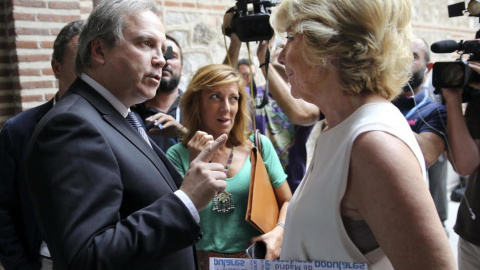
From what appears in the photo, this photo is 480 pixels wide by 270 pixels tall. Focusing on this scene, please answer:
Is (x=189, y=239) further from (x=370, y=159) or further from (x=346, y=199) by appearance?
(x=370, y=159)

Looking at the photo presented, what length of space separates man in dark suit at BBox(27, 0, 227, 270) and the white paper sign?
5.5 inches

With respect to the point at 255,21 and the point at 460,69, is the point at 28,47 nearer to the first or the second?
the point at 255,21

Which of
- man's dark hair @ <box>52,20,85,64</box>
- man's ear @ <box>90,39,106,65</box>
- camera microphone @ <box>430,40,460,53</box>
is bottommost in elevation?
camera microphone @ <box>430,40,460,53</box>

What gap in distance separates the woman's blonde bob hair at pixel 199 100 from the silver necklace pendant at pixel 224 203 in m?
0.36

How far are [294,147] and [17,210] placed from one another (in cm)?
161

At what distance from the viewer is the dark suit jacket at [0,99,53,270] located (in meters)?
2.26

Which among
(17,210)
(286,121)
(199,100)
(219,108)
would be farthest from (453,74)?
(17,210)

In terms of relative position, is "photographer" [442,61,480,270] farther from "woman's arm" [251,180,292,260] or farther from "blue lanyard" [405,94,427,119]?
"woman's arm" [251,180,292,260]

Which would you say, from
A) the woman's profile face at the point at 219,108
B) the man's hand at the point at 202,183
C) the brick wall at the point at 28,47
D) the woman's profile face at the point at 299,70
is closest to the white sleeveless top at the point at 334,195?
the woman's profile face at the point at 299,70

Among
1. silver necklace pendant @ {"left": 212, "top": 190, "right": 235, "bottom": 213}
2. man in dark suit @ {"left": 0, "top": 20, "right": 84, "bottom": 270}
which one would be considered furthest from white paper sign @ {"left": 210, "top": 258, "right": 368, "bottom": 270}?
man in dark suit @ {"left": 0, "top": 20, "right": 84, "bottom": 270}

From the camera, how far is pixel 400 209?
3.41 feet

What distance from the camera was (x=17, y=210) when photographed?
7.56 ft

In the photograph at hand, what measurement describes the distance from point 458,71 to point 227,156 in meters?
1.27

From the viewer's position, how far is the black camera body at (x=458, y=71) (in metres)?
2.39
